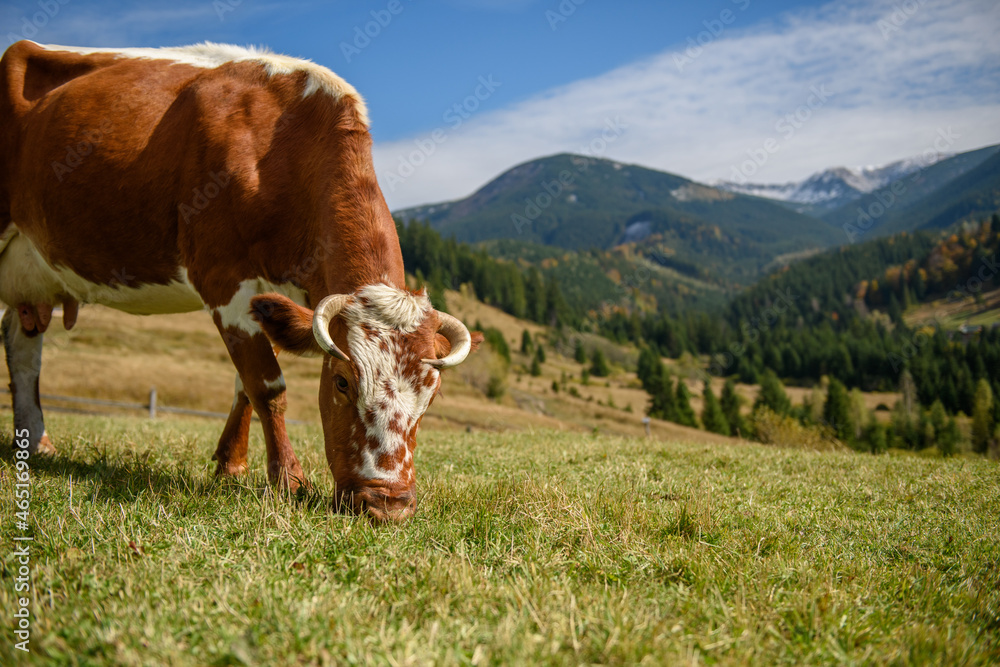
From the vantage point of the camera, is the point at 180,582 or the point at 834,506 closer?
the point at 180,582

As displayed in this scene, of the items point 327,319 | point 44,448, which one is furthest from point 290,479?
point 44,448

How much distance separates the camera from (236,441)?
6383 millimetres

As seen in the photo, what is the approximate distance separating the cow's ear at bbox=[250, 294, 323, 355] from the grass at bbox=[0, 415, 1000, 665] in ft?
3.96

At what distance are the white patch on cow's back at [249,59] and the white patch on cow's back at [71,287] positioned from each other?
2191 mm

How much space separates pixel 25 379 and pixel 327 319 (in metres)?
5.34

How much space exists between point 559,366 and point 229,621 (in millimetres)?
138400

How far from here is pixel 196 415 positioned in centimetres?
3312

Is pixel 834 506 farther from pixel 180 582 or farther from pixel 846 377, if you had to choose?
pixel 846 377

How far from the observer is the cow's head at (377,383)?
14.1 feet

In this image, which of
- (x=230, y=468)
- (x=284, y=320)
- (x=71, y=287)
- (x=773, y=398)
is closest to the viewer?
(x=284, y=320)

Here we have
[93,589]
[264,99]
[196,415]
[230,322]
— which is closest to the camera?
[93,589]

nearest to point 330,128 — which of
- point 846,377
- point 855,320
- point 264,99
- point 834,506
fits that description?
point 264,99

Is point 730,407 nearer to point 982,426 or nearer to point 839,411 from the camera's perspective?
point 839,411

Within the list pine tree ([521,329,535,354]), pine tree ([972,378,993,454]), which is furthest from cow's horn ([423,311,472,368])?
pine tree ([521,329,535,354])
